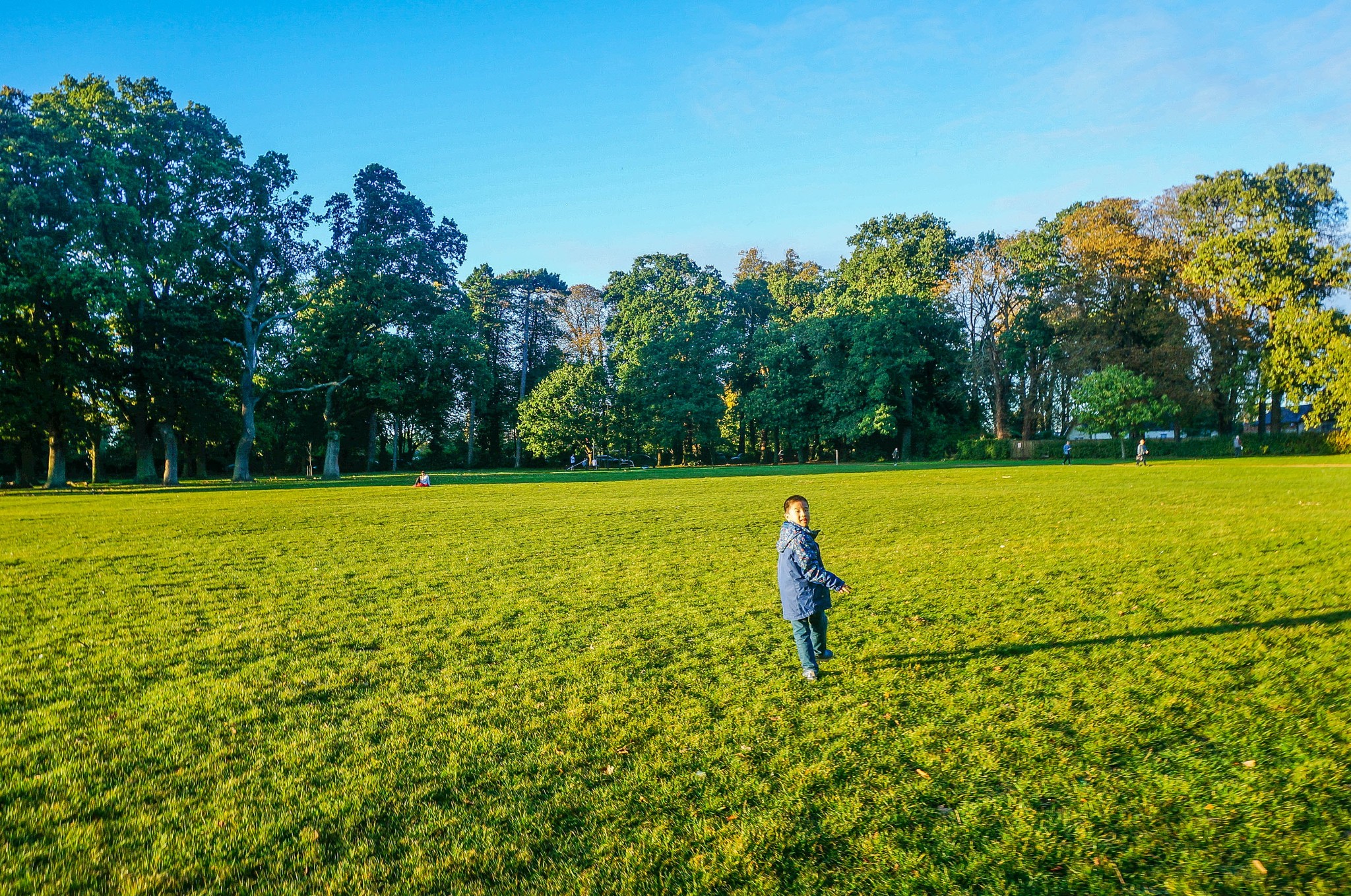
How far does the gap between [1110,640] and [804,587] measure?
3.28 meters

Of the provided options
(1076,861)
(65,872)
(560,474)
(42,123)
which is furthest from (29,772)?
(560,474)

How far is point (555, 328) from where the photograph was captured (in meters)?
71.2

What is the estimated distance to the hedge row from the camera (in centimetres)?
4931

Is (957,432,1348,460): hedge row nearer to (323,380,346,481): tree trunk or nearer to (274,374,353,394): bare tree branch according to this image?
(274,374,353,394): bare tree branch

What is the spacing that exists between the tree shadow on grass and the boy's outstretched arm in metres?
1.22

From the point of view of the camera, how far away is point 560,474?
4728cm

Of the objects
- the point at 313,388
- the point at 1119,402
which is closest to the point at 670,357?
the point at 313,388

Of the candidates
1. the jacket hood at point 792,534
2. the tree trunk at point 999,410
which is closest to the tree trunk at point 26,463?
the jacket hood at point 792,534

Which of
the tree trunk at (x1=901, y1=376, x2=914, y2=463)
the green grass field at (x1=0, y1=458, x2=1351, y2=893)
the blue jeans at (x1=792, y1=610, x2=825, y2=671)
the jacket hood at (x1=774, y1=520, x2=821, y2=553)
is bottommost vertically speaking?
the green grass field at (x1=0, y1=458, x2=1351, y2=893)

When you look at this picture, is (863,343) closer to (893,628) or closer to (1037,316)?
(1037,316)

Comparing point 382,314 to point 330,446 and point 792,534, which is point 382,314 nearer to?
point 330,446

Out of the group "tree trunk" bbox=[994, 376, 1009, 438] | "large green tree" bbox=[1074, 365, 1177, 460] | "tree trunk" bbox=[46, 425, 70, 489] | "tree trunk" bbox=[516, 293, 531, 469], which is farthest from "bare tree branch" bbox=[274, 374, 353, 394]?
"tree trunk" bbox=[994, 376, 1009, 438]

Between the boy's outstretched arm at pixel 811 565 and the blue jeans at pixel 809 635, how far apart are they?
0.32 m

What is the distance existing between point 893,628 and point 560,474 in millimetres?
41245
